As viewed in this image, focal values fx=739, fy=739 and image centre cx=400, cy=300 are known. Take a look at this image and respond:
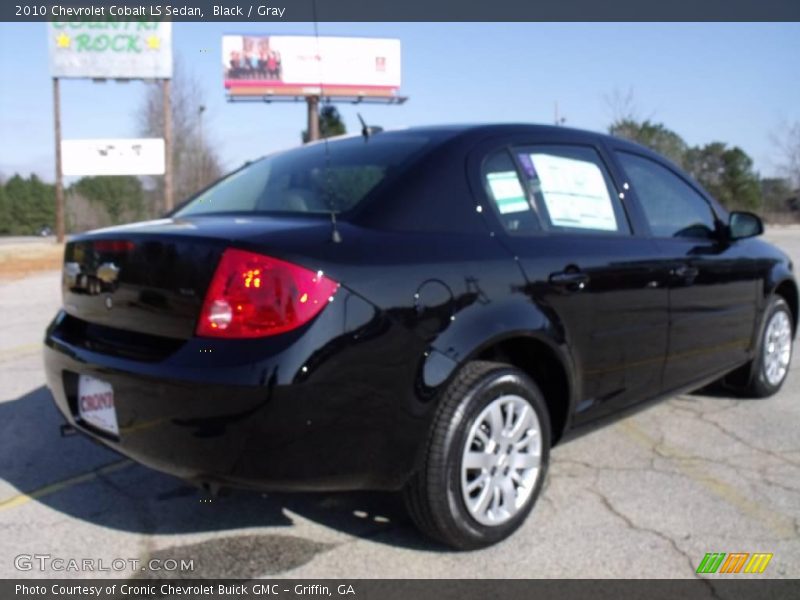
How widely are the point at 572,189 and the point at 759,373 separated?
224 centimetres

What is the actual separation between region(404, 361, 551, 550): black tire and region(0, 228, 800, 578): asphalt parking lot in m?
0.09

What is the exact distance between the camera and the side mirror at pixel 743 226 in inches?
166

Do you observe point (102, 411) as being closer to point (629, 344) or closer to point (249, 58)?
point (629, 344)

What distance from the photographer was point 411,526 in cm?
299

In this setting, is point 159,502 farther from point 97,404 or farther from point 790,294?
point 790,294

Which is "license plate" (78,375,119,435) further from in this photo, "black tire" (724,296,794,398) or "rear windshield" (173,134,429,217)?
"black tire" (724,296,794,398)

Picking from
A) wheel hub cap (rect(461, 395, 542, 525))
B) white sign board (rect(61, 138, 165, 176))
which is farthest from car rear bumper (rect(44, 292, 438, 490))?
white sign board (rect(61, 138, 165, 176))

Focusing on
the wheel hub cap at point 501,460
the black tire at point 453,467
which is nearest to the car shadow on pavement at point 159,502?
the black tire at point 453,467

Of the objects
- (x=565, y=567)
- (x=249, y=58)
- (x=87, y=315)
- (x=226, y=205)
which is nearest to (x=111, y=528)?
(x=87, y=315)

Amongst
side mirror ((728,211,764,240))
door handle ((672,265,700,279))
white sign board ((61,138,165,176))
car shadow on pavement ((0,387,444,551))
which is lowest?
car shadow on pavement ((0,387,444,551))

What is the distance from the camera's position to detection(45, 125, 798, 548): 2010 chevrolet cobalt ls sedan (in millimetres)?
2324

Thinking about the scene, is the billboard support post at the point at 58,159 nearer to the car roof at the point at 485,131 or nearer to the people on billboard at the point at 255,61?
the people on billboard at the point at 255,61

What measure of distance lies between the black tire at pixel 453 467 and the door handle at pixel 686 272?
53.6 inches

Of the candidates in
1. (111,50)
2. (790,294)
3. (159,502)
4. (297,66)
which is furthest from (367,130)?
(297,66)
